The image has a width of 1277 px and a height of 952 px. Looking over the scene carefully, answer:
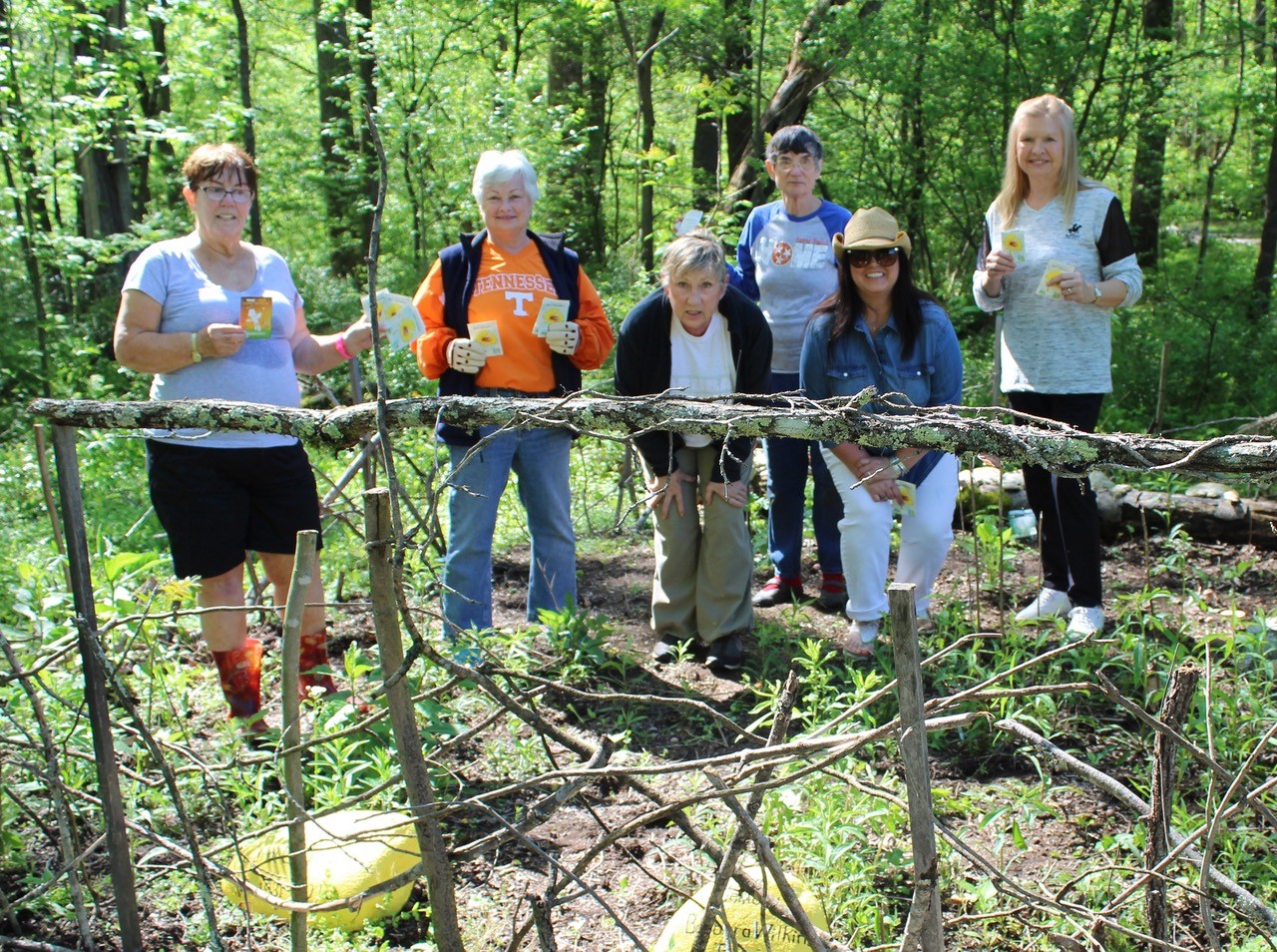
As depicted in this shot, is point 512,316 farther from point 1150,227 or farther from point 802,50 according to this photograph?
point 1150,227

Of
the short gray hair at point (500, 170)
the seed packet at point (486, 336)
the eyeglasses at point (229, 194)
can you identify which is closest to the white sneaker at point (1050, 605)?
the seed packet at point (486, 336)

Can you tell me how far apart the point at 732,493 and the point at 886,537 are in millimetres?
697

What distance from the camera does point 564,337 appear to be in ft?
13.3

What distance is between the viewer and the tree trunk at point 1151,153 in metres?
8.45

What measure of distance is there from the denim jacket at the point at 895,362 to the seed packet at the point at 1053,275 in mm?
369

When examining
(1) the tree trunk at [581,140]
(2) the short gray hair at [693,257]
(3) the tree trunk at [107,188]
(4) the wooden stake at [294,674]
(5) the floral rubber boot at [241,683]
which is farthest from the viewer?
(1) the tree trunk at [581,140]

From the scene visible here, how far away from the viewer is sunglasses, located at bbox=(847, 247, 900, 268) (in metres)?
3.96

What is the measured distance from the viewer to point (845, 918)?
8.45 ft

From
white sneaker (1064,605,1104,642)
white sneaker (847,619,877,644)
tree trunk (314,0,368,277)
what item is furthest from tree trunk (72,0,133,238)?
white sneaker (1064,605,1104,642)

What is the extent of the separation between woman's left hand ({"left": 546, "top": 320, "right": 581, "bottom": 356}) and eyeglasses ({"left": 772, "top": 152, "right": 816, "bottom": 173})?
128 centimetres

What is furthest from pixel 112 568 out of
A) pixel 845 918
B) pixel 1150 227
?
pixel 1150 227

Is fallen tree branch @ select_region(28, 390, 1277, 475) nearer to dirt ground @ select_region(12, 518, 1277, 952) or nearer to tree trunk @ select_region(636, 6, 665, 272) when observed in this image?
dirt ground @ select_region(12, 518, 1277, 952)

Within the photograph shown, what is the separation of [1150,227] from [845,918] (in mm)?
10383

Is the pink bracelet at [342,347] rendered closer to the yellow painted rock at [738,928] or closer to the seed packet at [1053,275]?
the yellow painted rock at [738,928]
